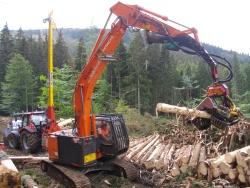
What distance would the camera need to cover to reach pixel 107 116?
38.9 ft

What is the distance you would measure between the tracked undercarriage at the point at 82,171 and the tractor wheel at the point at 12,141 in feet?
19.3

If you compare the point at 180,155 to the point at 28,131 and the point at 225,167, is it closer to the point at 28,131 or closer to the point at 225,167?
the point at 225,167

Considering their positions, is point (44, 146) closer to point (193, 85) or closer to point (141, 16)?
point (141, 16)

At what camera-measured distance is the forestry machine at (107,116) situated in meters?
10.3

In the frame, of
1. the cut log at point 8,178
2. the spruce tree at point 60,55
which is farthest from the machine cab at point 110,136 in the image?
the spruce tree at point 60,55

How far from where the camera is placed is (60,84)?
36.2m

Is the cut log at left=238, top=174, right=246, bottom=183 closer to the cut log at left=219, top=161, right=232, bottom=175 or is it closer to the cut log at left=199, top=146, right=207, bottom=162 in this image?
the cut log at left=219, top=161, right=232, bottom=175

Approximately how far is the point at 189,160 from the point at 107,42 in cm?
401

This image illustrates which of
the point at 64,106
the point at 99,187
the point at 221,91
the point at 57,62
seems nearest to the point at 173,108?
the point at 221,91

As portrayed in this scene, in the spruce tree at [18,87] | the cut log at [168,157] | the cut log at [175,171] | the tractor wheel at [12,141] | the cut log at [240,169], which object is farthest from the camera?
the spruce tree at [18,87]

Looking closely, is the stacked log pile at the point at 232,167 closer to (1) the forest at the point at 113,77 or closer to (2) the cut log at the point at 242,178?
(2) the cut log at the point at 242,178

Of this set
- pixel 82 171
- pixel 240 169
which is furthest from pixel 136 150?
pixel 240 169

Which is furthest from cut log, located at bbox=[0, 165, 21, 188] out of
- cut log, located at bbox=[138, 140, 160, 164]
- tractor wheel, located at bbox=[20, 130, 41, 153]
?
tractor wheel, located at bbox=[20, 130, 41, 153]

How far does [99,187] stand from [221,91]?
4.27 metres
